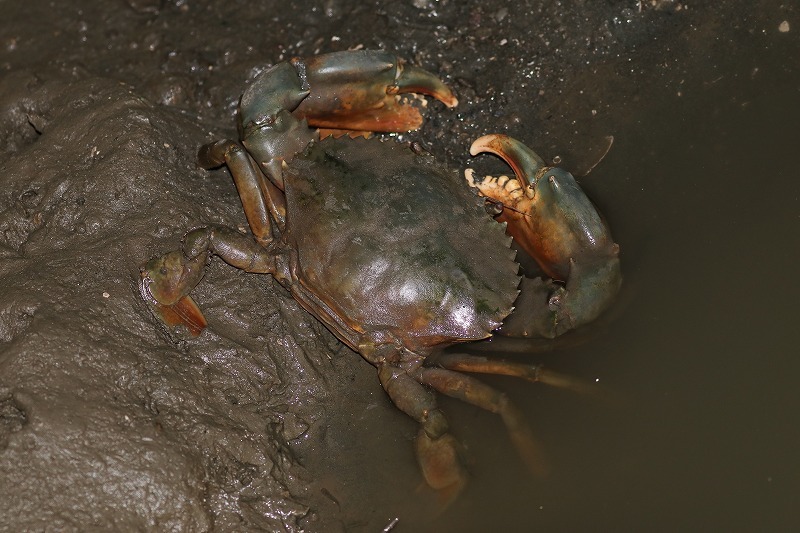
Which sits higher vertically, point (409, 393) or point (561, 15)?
point (561, 15)

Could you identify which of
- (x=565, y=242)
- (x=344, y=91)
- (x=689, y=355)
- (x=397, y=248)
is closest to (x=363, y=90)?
(x=344, y=91)

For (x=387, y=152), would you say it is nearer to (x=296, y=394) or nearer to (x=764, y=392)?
(x=296, y=394)

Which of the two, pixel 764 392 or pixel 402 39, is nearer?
pixel 764 392

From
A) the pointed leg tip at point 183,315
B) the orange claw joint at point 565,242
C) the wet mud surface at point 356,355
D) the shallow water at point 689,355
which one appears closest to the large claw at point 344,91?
the wet mud surface at point 356,355

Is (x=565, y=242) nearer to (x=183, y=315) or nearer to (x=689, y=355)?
(x=689, y=355)

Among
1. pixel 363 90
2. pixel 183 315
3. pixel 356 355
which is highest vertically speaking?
pixel 363 90

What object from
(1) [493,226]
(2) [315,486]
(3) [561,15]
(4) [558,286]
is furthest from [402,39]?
(2) [315,486]

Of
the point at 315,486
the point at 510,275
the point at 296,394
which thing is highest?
the point at 510,275

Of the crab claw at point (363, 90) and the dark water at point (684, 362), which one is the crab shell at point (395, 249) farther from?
the dark water at point (684, 362)
